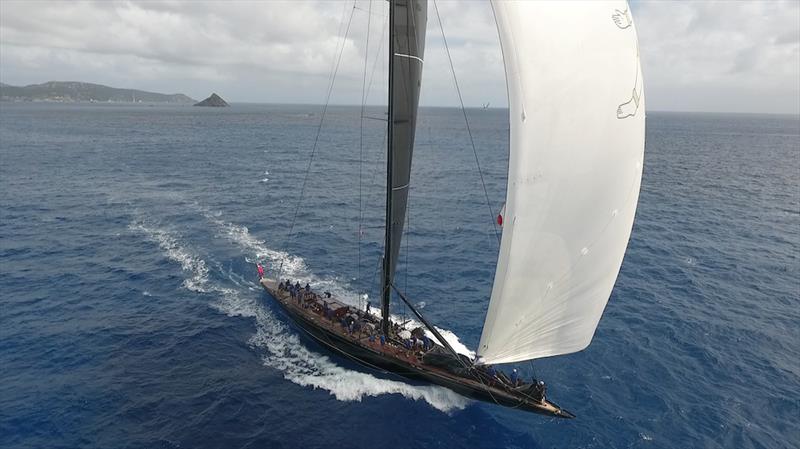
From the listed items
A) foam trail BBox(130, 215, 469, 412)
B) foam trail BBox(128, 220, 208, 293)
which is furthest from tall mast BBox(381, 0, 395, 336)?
foam trail BBox(128, 220, 208, 293)

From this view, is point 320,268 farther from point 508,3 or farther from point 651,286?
point 508,3

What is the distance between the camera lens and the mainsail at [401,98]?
22078mm

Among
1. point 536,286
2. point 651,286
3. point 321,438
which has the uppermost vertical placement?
point 536,286

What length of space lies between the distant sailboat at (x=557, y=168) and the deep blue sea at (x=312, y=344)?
5.78 meters

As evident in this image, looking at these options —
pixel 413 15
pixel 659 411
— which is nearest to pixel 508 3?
pixel 413 15

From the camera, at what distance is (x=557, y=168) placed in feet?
53.3

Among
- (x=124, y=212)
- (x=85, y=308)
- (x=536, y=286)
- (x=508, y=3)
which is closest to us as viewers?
(x=508, y=3)

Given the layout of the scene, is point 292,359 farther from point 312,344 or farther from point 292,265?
point 292,265

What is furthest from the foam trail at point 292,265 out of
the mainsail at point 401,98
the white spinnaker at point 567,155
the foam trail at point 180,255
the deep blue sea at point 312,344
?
the white spinnaker at point 567,155

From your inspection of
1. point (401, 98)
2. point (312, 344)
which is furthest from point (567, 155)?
point (312, 344)

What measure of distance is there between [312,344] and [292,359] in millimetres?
1602

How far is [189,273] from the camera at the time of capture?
4034cm

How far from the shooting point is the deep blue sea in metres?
23.3

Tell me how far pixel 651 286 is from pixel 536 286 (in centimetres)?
2685
